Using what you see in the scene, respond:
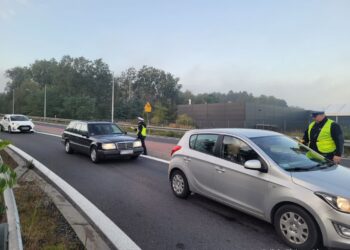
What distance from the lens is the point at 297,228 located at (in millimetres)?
4016

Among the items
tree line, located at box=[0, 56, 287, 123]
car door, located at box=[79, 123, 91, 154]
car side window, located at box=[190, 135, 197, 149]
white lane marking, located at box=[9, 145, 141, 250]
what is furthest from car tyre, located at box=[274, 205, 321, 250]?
tree line, located at box=[0, 56, 287, 123]

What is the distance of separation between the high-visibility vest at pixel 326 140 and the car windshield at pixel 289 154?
946 millimetres

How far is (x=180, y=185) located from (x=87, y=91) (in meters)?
84.1

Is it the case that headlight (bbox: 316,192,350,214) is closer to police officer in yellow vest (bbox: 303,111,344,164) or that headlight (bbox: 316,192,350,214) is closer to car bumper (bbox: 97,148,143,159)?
police officer in yellow vest (bbox: 303,111,344,164)

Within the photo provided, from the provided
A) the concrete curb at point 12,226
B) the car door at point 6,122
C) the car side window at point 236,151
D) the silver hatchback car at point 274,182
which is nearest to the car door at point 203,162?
the silver hatchback car at point 274,182

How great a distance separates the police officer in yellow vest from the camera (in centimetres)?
586

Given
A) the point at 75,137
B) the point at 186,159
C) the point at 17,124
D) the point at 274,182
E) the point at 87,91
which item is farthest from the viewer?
the point at 87,91

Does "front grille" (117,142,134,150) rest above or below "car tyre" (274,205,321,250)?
above

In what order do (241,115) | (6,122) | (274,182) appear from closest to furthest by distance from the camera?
(274,182) → (6,122) → (241,115)

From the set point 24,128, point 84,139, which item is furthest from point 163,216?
point 24,128

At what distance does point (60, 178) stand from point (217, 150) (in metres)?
4.80

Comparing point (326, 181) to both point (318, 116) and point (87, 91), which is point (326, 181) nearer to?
point (318, 116)

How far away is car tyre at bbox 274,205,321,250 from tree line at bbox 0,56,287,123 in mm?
49399

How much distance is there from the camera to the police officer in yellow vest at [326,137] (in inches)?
231
